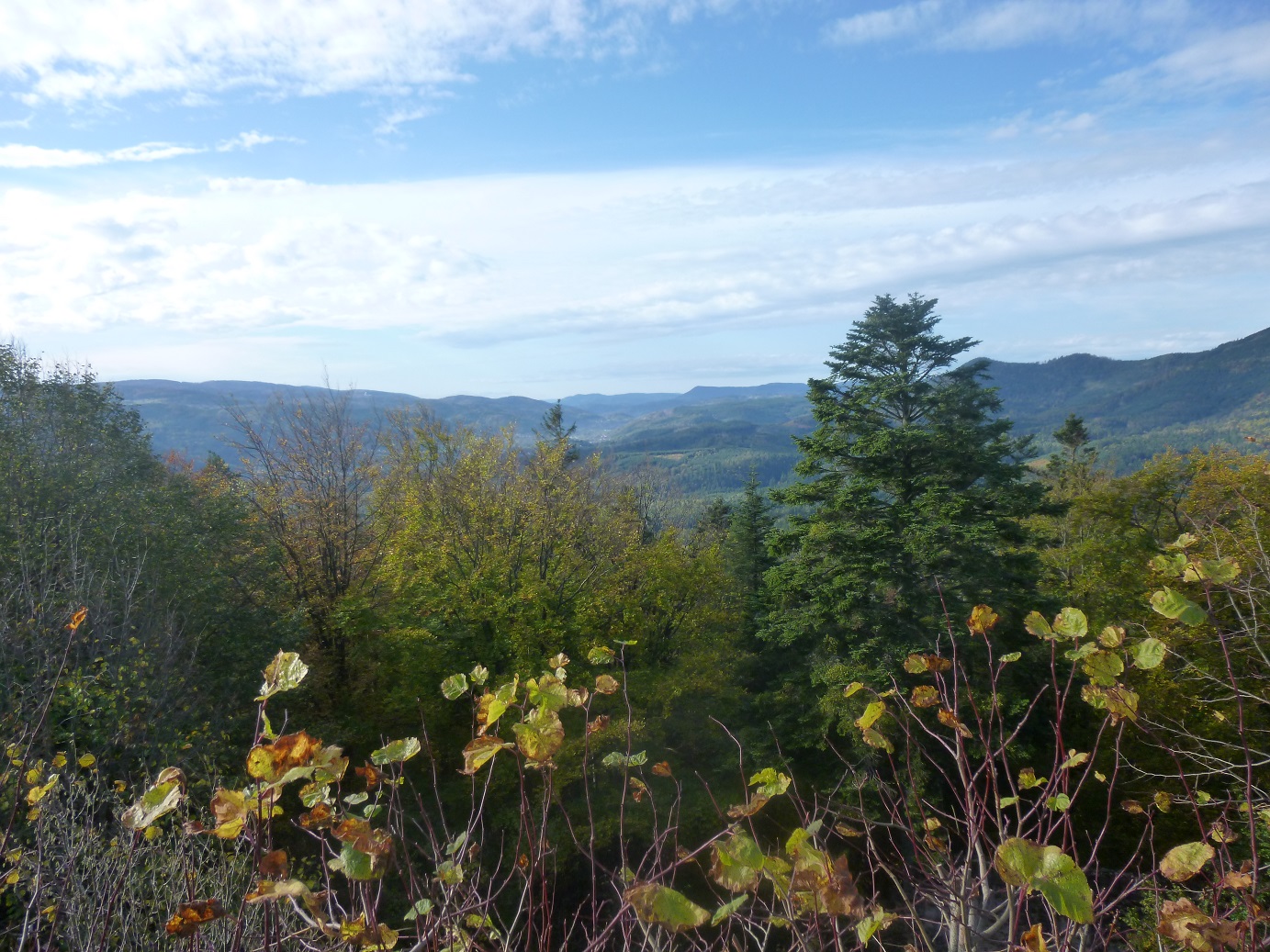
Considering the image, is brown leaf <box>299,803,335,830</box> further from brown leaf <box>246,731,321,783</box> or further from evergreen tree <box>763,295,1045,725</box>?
evergreen tree <box>763,295,1045,725</box>

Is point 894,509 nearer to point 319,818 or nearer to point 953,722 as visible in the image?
point 953,722

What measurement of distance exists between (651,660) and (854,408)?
8006mm

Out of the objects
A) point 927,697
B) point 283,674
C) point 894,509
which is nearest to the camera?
point 283,674

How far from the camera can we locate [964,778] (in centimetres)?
251

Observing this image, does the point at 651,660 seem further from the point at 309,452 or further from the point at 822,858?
the point at 822,858

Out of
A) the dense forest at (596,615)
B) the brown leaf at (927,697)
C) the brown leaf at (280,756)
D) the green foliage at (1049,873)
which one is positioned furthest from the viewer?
the dense forest at (596,615)

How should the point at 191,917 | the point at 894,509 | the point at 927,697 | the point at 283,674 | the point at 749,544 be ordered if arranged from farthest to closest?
1. the point at 749,544
2. the point at 894,509
3. the point at 927,697
4. the point at 283,674
5. the point at 191,917

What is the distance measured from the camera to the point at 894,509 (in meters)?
15.7

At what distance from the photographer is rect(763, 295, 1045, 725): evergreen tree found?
1478 cm

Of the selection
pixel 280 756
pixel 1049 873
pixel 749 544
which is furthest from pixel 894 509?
pixel 280 756

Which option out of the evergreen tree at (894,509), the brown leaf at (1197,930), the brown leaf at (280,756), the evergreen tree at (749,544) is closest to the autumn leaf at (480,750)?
the brown leaf at (280,756)

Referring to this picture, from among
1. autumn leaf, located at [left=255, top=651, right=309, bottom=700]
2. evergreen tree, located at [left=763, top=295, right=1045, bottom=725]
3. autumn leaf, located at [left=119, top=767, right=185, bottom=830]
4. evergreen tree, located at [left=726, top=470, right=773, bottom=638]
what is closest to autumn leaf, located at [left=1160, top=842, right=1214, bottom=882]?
autumn leaf, located at [left=255, top=651, right=309, bottom=700]

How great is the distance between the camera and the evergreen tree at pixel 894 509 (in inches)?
582

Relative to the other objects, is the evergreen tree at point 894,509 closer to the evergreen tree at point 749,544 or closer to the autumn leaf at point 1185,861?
the evergreen tree at point 749,544
